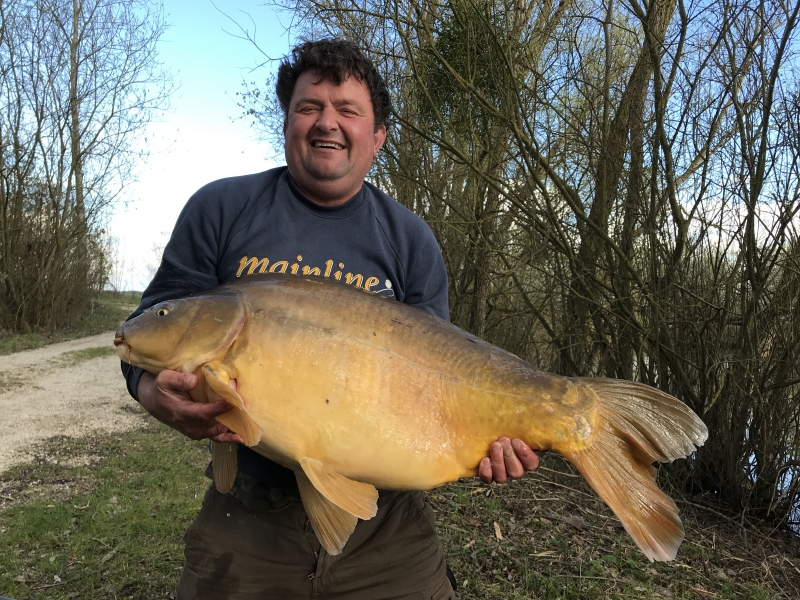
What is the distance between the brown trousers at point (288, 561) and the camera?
1.71m

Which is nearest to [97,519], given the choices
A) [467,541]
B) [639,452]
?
[467,541]

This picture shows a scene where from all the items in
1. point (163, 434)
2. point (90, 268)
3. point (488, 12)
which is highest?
point (488, 12)

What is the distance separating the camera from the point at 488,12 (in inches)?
184

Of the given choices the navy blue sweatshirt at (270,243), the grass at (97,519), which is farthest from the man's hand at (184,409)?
the grass at (97,519)

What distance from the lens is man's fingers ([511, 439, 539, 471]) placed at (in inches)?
64.7

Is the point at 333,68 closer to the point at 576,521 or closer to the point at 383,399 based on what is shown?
the point at 383,399

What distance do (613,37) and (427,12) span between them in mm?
1652

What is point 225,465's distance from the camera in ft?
5.51

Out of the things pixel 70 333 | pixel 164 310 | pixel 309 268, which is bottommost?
pixel 70 333

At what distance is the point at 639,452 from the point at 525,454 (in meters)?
0.31

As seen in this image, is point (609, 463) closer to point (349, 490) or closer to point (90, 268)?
point (349, 490)

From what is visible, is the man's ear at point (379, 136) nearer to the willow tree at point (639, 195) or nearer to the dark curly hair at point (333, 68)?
the dark curly hair at point (333, 68)

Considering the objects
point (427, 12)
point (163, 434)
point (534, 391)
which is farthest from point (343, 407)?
point (163, 434)

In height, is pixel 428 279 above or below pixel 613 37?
below
